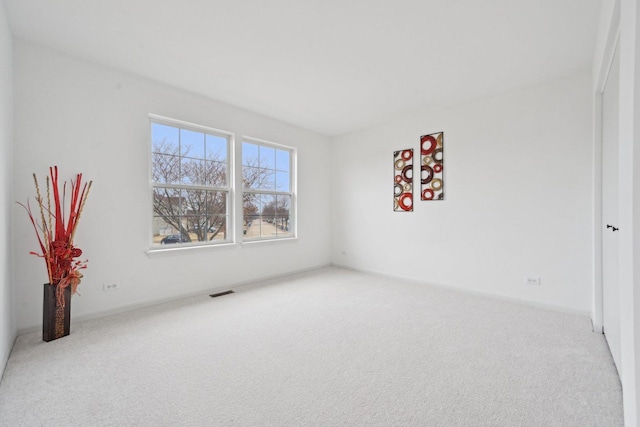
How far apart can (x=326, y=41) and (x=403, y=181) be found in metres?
2.63

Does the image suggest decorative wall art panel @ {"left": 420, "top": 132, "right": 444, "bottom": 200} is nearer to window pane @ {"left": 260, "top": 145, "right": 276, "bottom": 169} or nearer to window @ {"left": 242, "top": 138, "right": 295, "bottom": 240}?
window @ {"left": 242, "top": 138, "right": 295, "bottom": 240}

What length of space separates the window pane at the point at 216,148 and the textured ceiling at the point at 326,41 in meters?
0.63

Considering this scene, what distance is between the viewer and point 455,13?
2180 millimetres

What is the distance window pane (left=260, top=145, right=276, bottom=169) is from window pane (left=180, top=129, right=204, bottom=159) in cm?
102

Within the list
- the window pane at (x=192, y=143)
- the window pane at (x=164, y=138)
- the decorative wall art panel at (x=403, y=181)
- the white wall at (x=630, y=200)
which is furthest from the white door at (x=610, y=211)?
the window pane at (x=164, y=138)

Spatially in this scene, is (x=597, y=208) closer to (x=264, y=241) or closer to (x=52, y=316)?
(x=264, y=241)

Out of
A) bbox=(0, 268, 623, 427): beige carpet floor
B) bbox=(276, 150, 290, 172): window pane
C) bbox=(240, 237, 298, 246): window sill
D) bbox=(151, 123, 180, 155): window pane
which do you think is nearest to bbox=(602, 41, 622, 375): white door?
bbox=(0, 268, 623, 427): beige carpet floor

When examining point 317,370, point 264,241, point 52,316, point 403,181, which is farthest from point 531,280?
point 52,316

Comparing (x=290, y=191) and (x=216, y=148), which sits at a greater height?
(x=216, y=148)

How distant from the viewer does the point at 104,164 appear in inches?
118

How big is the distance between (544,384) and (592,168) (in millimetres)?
2409

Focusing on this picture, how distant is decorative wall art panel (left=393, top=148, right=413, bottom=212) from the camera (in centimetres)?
448

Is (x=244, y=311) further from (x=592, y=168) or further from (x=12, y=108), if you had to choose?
(x=592, y=168)

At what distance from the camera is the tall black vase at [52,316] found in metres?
2.41
